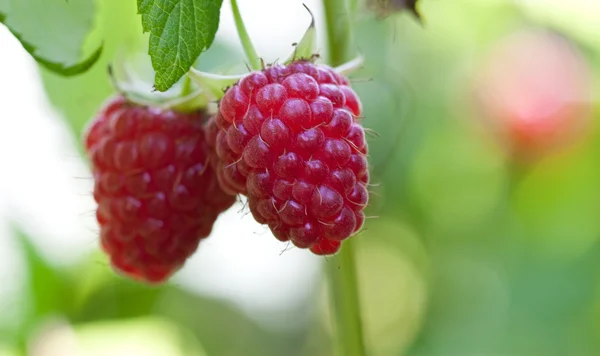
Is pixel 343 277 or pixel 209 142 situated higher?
pixel 209 142

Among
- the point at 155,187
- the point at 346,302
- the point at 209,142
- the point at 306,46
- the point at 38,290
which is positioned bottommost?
the point at 38,290

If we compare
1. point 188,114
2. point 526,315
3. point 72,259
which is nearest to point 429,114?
point 526,315

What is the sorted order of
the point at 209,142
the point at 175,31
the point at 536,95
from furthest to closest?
1. the point at 536,95
2. the point at 209,142
3. the point at 175,31

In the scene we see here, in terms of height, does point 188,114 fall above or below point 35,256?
above

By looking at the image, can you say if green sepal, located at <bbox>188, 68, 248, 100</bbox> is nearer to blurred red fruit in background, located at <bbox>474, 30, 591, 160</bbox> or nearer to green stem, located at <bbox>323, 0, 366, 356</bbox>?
green stem, located at <bbox>323, 0, 366, 356</bbox>

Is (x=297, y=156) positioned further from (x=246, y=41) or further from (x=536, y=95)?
(x=536, y=95)

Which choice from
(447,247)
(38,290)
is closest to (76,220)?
(38,290)

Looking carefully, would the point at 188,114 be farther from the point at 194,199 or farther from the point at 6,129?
the point at 6,129
